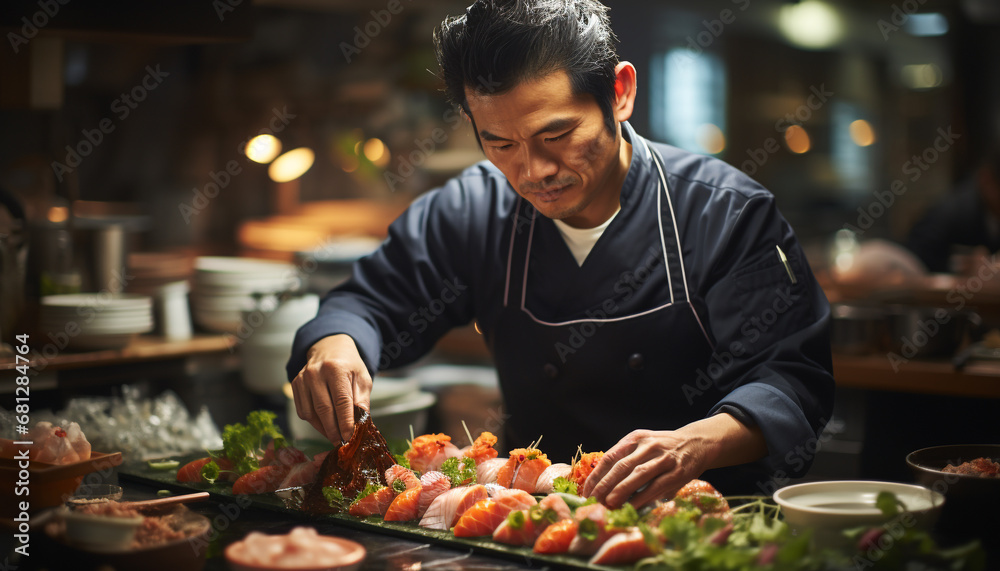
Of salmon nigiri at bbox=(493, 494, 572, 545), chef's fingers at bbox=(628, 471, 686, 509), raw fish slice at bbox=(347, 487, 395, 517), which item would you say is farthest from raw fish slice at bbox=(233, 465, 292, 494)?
chef's fingers at bbox=(628, 471, 686, 509)

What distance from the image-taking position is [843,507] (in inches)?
65.3

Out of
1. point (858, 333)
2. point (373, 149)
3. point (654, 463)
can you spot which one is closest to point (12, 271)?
point (654, 463)

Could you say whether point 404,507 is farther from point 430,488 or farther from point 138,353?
point 138,353

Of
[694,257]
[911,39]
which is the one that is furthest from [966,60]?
[694,257]

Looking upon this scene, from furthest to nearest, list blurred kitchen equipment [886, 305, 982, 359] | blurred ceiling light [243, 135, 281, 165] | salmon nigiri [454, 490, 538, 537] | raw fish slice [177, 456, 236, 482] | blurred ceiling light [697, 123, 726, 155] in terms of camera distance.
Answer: blurred ceiling light [697, 123, 726, 155] < blurred kitchen equipment [886, 305, 982, 359] < blurred ceiling light [243, 135, 281, 165] < raw fish slice [177, 456, 236, 482] < salmon nigiri [454, 490, 538, 537]

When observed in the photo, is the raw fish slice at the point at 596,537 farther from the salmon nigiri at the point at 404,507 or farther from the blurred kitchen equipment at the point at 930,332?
the blurred kitchen equipment at the point at 930,332

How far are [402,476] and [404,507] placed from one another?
12cm

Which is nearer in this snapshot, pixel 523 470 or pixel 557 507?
pixel 557 507

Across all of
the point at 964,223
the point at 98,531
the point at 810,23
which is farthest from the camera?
the point at 810,23

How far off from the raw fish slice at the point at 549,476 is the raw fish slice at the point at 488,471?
0.35 feet

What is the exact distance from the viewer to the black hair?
6.36ft

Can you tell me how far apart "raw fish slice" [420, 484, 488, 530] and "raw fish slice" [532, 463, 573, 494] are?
0.16m

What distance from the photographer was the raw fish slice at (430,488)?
6.11 ft

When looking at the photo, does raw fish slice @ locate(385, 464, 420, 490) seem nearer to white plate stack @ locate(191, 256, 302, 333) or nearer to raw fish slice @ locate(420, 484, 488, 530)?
raw fish slice @ locate(420, 484, 488, 530)
